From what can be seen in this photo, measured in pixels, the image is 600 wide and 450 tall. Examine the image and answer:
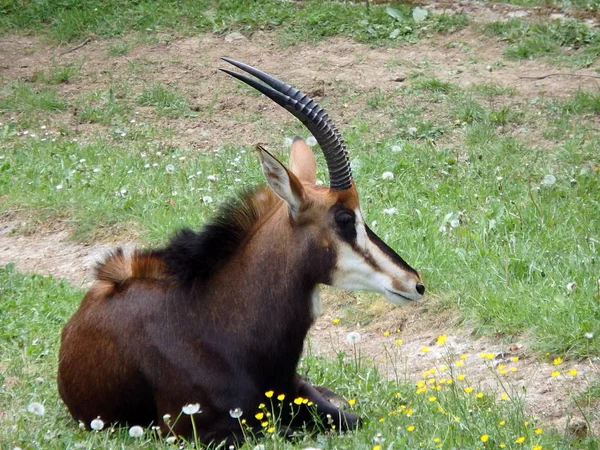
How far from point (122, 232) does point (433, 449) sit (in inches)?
209

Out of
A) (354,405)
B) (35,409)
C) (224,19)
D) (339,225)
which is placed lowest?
(224,19)

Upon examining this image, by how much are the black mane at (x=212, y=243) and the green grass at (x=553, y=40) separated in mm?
7148

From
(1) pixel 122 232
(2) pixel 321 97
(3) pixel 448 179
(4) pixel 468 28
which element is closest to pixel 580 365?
(3) pixel 448 179

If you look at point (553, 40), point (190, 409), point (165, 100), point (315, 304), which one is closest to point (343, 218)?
point (315, 304)

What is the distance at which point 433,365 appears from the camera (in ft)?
22.1

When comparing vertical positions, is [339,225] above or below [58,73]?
above

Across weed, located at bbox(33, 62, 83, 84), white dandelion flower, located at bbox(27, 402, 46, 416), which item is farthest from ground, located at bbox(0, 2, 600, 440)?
white dandelion flower, located at bbox(27, 402, 46, 416)

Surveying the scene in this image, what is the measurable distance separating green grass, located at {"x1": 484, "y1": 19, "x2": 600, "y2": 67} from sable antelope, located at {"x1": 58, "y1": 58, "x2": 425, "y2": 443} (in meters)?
7.12

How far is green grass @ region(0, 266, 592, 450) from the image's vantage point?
4.89m

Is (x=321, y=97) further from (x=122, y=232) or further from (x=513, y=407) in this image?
(x=513, y=407)

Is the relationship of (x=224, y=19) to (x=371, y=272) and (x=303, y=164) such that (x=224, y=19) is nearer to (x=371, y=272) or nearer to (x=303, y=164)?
(x=303, y=164)

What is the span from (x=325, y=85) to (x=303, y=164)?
6.13 m

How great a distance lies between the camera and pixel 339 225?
5.51 meters

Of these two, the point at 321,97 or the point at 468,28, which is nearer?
the point at 321,97
